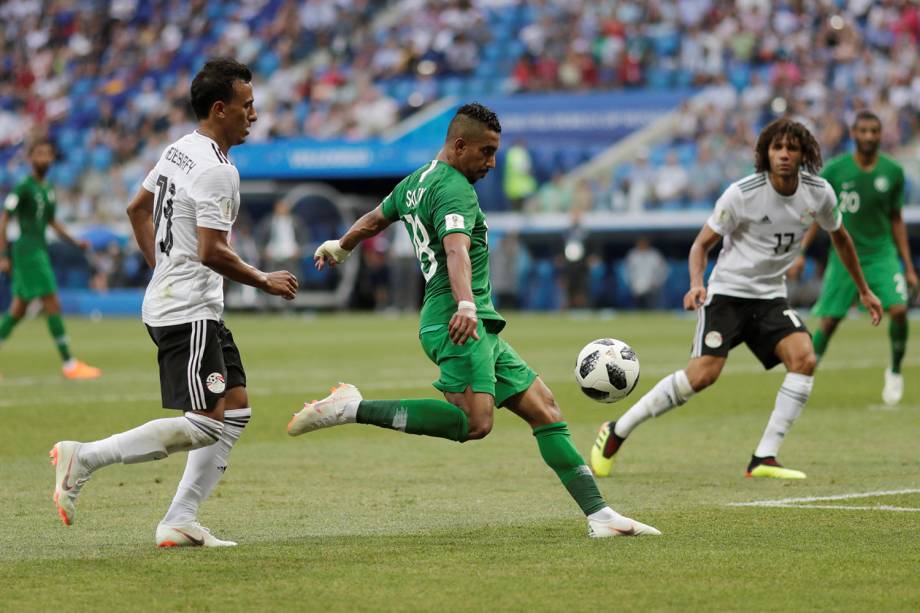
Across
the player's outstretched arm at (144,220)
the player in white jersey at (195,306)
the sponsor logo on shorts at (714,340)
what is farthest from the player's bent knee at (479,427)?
the sponsor logo on shorts at (714,340)

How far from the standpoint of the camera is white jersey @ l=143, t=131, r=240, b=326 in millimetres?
6543

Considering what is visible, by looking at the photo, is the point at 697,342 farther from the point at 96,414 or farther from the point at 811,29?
the point at 811,29

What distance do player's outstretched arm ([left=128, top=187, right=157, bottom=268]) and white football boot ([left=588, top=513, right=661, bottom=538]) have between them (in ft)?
7.80

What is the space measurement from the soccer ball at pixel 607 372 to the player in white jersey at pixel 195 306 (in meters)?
1.88

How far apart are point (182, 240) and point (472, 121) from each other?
141 centimetres

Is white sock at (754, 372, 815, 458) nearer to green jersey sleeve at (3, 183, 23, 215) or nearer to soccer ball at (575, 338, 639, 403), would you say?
soccer ball at (575, 338, 639, 403)

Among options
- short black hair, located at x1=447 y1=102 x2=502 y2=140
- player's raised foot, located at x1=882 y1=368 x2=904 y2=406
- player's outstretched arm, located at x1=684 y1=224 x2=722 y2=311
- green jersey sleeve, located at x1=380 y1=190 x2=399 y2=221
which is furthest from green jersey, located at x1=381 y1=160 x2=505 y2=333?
player's raised foot, located at x1=882 y1=368 x2=904 y2=406

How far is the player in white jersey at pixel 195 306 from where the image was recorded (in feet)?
21.1

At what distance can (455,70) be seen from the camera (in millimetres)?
37125

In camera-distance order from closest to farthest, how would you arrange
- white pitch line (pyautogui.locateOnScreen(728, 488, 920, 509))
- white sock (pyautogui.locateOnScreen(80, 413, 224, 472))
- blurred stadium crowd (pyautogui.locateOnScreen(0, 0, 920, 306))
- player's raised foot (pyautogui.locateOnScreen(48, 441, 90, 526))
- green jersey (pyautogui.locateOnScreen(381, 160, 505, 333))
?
white sock (pyautogui.locateOnScreen(80, 413, 224, 472)) < player's raised foot (pyautogui.locateOnScreen(48, 441, 90, 526)) < green jersey (pyautogui.locateOnScreen(381, 160, 505, 333)) < white pitch line (pyautogui.locateOnScreen(728, 488, 920, 509)) < blurred stadium crowd (pyautogui.locateOnScreen(0, 0, 920, 306))

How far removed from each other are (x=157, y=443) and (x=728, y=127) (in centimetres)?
2547

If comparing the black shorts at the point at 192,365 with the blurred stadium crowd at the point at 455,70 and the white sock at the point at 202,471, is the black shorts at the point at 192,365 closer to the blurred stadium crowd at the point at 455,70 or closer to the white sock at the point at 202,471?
the white sock at the point at 202,471

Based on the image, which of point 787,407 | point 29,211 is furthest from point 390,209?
point 29,211

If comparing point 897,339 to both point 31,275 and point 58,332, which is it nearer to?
point 58,332
